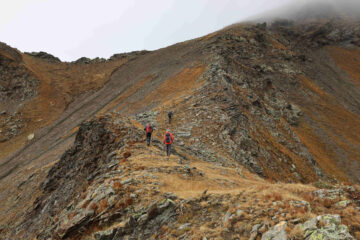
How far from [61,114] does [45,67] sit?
37.6 m

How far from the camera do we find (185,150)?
2370cm

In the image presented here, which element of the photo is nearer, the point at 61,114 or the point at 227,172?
the point at 227,172

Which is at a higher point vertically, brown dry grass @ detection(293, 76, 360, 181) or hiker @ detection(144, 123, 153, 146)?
hiker @ detection(144, 123, 153, 146)

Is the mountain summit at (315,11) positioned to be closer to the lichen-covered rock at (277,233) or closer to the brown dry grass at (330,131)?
the brown dry grass at (330,131)

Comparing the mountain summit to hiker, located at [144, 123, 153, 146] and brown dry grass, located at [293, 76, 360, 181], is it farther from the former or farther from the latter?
hiker, located at [144, 123, 153, 146]

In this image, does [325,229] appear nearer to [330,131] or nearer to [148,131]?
[148,131]


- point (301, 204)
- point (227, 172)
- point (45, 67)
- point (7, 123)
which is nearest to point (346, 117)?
point (227, 172)

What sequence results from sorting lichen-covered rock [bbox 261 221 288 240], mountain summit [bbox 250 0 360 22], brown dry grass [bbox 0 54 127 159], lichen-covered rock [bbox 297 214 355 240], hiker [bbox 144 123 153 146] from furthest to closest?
mountain summit [bbox 250 0 360 22], brown dry grass [bbox 0 54 127 159], hiker [bbox 144 123 153 146], lichen-covered rock [bbox 261 221 288 240], lichen-covered rock [bbox 297 214 355 240]

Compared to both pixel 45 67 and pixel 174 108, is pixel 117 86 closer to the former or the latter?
pixel 45 67

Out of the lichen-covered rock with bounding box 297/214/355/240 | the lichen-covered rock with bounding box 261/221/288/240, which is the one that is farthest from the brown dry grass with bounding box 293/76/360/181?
the lichen-covered rock with bounding box 261/221/288/240

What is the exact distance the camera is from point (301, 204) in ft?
27.5

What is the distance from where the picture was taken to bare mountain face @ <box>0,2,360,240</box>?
9328 millimetres

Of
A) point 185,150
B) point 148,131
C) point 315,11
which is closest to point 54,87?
point 185,150

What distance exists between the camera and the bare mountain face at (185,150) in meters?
9.33
